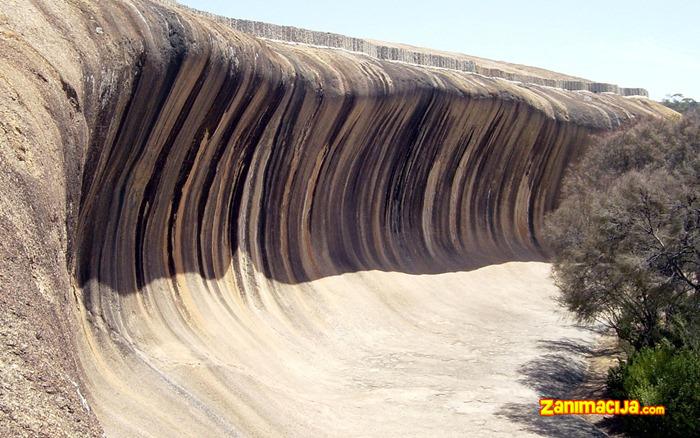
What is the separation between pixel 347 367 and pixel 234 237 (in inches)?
122

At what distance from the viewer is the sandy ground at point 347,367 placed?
8852 millimetres

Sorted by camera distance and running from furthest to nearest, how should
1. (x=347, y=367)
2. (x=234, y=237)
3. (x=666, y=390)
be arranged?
1. (x=234, y=237)
2. (x=347, y=367)
3. (x=666, y=390)

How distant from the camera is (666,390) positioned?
34.8ft

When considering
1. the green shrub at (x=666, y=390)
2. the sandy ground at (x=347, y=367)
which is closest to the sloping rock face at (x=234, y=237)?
the sandy ground at (x=347, y=367)

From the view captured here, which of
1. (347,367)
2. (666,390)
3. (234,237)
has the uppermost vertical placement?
(234,237)

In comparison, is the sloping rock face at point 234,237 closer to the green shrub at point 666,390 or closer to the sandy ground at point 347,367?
the sandy ground at point 347,367

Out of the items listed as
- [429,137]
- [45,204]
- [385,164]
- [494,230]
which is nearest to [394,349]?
[385,164]

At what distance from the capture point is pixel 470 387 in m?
12.5

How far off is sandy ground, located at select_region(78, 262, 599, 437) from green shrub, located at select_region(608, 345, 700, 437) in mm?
834

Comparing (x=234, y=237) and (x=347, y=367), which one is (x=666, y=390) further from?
(x=234, y=237)

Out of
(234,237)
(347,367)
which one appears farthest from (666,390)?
(234,237)

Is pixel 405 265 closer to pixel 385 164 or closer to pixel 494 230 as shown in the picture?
pixel 385 164

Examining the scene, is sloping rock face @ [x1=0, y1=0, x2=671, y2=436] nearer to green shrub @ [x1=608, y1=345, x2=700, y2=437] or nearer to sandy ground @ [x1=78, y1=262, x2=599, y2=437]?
sandy ground @ [x1=78, y1=262, x2=599, y2=437]

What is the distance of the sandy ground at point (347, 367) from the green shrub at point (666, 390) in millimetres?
834
